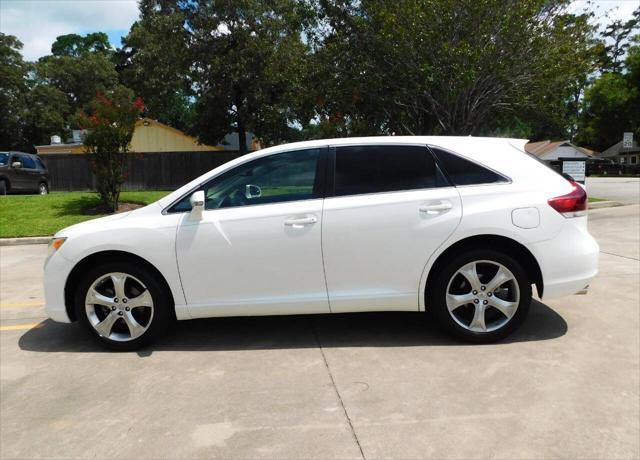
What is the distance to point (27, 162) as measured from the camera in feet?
62.5

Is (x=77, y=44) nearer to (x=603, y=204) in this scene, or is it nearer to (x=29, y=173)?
(x=29, y=173)

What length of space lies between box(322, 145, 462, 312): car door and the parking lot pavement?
457 mm

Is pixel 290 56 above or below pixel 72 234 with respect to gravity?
above

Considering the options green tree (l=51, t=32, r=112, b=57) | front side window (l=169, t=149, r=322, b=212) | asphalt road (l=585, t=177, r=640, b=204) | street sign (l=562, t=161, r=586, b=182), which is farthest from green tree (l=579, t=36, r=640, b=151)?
green tree (l=51, t=32, r=112, b=57)

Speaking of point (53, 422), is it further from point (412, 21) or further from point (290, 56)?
point (290, 56)

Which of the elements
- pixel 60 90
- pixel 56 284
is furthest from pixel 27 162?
pixel 60 90

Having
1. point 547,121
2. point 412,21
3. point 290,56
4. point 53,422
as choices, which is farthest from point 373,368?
point 547,121

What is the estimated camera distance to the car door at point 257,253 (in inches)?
155

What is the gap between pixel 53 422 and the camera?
10.2 ft

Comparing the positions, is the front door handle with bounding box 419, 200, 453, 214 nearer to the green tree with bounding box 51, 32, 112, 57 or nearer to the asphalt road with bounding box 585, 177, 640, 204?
the asphalt road with bounding box 585, 177, 640, 204

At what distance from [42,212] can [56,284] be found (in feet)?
36.2

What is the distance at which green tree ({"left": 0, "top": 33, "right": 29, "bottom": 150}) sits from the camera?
4366cm

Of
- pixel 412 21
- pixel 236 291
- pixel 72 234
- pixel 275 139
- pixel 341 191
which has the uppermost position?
pixel 412 21

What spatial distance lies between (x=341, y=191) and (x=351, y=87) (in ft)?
45.7
